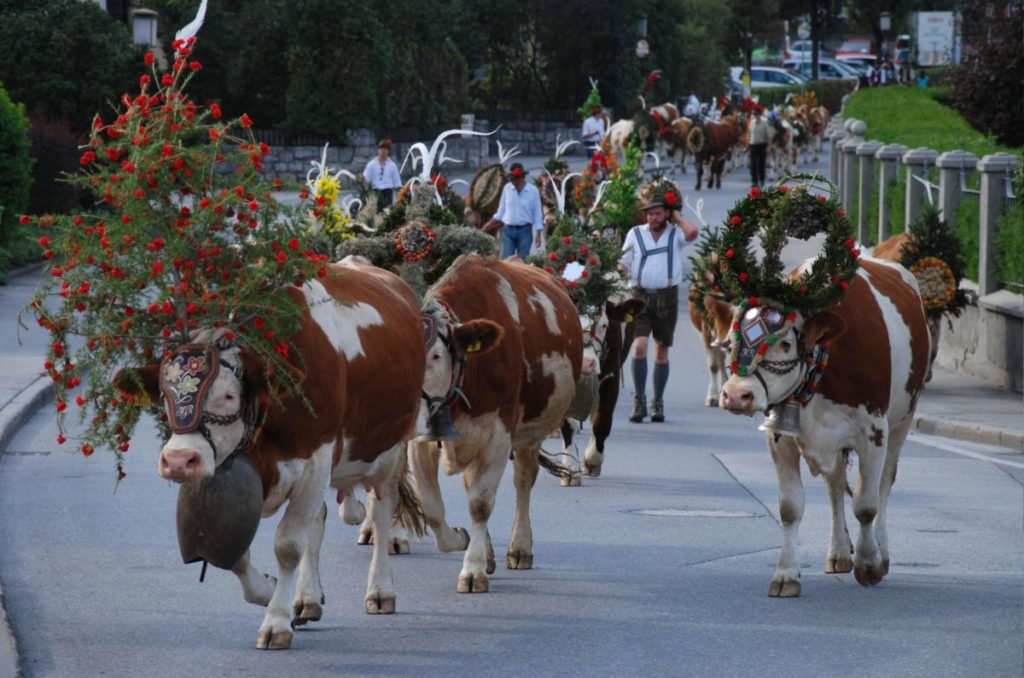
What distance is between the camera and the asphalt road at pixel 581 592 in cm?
876

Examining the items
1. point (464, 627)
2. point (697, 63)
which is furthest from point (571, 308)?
point (697, 63)

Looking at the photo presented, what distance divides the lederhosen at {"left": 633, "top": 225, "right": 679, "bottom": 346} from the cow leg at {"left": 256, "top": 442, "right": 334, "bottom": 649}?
9.66 meters

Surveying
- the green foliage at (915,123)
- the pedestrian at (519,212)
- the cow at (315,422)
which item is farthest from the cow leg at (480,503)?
the green foliage at (915,123)

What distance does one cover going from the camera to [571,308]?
479 inches

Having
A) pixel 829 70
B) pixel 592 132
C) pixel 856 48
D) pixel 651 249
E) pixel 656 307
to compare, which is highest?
pixel 856 48

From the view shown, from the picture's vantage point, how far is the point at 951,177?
23.5 meters

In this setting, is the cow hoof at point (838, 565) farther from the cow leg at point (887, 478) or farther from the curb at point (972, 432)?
the curb at point (972, 432)

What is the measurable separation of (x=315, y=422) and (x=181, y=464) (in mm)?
836

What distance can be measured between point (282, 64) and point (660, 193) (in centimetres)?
3335

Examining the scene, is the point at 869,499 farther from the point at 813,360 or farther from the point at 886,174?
the point at 886,174

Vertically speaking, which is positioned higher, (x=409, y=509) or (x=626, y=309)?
(x=626, y=309)

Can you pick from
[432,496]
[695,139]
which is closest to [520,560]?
[432,496]

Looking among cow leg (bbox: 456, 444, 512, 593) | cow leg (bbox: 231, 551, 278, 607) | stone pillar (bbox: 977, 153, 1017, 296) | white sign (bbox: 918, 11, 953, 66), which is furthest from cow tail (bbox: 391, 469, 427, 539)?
white sign (bbox: 918, 11, 953, 66)

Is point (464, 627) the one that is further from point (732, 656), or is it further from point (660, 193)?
point (660, 193)
